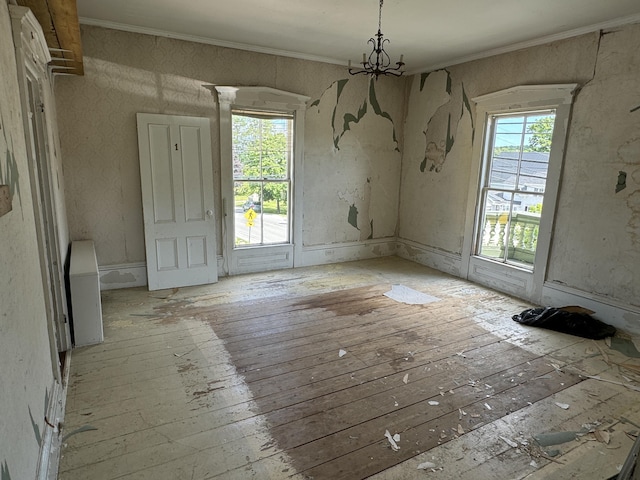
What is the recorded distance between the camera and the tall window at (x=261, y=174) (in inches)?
193

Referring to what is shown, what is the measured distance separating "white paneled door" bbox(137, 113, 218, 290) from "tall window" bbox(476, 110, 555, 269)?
139 inches

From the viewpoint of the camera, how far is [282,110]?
5000 mm

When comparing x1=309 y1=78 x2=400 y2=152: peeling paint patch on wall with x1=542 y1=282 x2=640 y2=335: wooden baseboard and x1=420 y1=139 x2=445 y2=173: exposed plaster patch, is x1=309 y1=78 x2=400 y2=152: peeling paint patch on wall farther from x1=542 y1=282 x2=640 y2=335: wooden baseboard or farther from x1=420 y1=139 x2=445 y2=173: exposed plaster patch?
x1=542 y1=282 x2=640 y2=335: wooden baseboard

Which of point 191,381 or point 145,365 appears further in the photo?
point 145,365

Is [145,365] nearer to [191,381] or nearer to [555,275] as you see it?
[191,381]

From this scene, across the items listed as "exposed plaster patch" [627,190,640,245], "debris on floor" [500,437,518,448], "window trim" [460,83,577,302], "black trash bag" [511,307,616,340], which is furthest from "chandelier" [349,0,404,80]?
"black trash bag" [511,307,616,340]

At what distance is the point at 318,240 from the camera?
5719 millimetres

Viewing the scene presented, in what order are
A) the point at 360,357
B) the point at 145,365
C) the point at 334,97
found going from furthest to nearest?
1. the point at 334,97
2. the point at 360,357
3. the point at 145,365

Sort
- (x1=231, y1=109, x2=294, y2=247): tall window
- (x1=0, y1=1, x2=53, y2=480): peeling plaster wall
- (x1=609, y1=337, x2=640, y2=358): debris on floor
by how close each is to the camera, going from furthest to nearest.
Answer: (x1=231, y1=109, x2=294, y2=247): tall window < (x1=609, y1=337, x2=640, y2=358): debris on floor < (x1=0, y1=1, x2=53, y2=480): peeling plaster wall

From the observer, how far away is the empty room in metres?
2.09

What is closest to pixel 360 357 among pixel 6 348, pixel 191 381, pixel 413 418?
pixel 413 418

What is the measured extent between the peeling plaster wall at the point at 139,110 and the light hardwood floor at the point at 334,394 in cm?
106

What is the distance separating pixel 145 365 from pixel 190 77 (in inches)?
130

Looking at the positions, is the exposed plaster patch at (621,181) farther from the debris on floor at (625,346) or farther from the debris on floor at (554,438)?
the debris on floor at (554,438)
